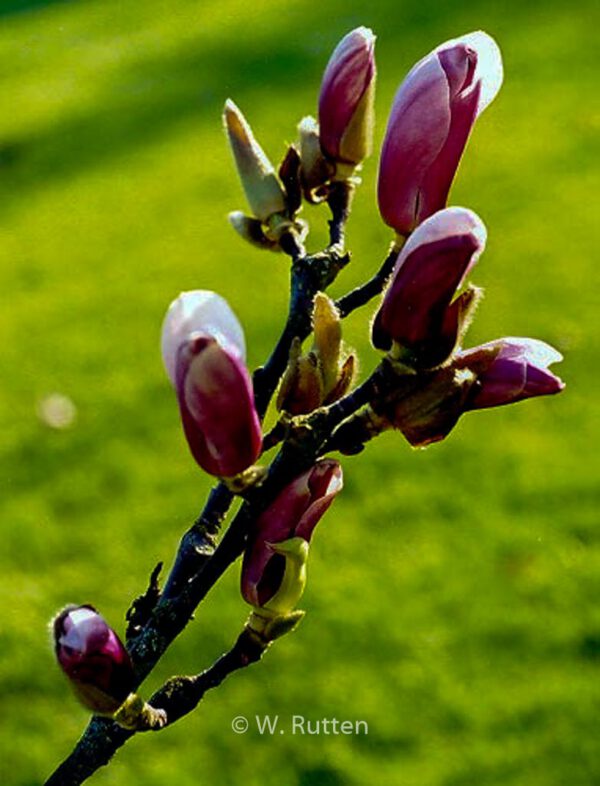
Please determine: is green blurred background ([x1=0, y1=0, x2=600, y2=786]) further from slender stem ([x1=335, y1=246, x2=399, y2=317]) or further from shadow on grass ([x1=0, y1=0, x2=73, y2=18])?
slender stem ([x1=335, y1=246, x2=399, y2=317])

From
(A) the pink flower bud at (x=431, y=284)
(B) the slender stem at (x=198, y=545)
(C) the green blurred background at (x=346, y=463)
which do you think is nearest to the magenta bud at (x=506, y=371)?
(A) the pink flower bud at (x=431, y=284)

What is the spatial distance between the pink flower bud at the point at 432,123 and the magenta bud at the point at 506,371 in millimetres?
103

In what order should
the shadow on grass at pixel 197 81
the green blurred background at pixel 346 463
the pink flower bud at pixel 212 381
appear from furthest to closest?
the shadow on grass at pixel 197 81
the green blurred background at pixel 346 463
the pink flower bud at pixel 212 381

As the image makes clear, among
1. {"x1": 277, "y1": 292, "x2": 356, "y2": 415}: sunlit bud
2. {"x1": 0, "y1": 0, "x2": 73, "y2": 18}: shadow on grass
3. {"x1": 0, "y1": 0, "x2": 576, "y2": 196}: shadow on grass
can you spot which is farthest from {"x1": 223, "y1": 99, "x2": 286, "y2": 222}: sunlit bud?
{"x1": 0, "y1": 0, "x2": 73, "y2": 18}: shadow on grass

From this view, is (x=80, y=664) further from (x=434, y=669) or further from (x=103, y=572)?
(x=103, y=572)

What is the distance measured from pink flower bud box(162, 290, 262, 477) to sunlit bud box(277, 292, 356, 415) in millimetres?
44

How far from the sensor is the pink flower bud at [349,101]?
0.85m

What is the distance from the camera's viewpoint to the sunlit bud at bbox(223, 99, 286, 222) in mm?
858

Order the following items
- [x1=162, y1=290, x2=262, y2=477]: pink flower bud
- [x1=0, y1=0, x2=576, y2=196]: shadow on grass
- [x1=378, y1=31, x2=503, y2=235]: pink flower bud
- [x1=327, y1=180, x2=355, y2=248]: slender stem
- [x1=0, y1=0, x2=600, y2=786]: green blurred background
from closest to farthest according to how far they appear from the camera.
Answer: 1. [x1=162, y1=290, x2=262, y2=477]: pink flower bud
2. [x1=378, y1=31, x2=503, y2=235]: pink flower bud
3. [x1=327, y1=180, x2=355, y2=248]: slender stem
4. [x1=0, y1=0, x2=600, y2=786]: green blurred background
5. [x1=0, y1=0, x2=576, y2=196]: shadow on grass

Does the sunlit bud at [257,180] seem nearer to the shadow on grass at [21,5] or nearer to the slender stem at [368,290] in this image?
the slender stem at [368,290]

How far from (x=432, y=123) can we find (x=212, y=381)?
0.68 ft

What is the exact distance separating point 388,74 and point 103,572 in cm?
249

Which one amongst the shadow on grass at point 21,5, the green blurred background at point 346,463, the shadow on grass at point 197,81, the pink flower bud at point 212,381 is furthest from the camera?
the shadow on grass at point 21,5

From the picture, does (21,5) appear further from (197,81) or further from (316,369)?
(316,369)
